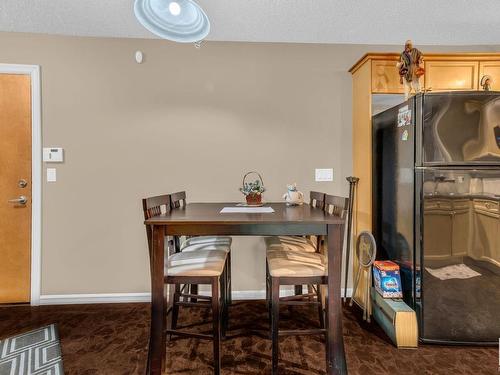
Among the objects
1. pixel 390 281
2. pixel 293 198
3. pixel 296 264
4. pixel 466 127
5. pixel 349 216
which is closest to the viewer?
pixel 296 264

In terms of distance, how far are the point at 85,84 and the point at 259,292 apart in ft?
8.21

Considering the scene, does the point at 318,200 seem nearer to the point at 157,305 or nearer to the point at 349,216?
the point at 349,216

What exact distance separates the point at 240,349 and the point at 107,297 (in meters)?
1.44

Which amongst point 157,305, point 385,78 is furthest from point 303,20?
point 157,305

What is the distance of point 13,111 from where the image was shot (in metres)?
2.47

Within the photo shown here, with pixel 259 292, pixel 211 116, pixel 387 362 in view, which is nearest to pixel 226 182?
pixel 211 116

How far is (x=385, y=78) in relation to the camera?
2.29m

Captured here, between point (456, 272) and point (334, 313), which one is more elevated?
point (456, 272)

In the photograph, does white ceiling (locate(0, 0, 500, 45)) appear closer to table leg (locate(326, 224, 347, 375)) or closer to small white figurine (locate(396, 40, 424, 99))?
small white figurine (locate(396, 40, 424, 99))

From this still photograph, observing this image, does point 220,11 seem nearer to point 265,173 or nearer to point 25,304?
point 265,173

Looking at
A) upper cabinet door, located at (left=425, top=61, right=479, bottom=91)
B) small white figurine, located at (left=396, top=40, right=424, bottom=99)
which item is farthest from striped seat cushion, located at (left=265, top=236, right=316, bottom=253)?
upper cabinet door, located at (left=425, top=61, right=479, bottom=91)

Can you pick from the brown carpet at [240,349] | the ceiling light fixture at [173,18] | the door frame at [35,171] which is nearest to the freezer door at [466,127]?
the brown carpet at [240,349]

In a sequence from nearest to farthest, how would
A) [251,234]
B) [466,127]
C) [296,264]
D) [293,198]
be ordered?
[251,234]
[296,264]
[466,127]
[293,198]

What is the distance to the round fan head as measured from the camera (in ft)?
7.17
